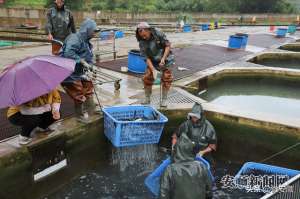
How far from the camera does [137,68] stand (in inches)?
341

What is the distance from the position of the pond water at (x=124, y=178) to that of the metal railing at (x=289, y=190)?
1567 mm

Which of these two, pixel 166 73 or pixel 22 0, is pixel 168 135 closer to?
pixel 166 73

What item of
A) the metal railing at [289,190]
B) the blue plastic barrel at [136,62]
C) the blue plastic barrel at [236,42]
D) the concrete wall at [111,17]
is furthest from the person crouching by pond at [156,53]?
the concrete wall at [111,17]

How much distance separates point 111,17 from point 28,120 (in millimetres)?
32450

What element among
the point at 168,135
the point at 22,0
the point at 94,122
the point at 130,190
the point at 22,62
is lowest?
the point at 130,190

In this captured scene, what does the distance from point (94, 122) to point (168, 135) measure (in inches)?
58.4

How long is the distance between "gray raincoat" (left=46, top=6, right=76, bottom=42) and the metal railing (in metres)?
4.75

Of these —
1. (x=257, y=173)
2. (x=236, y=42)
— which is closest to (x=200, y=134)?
(x=257, y=173)

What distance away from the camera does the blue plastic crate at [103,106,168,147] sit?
16.2 feet

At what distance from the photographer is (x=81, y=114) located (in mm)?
5594

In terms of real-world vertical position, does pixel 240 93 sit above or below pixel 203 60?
below

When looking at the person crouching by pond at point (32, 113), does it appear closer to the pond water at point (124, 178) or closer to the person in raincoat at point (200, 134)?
the pond water at point (124, 178)

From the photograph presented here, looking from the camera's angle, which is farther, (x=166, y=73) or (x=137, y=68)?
(x=137, y=68)

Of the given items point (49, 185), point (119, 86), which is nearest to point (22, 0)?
point (119, 86)
